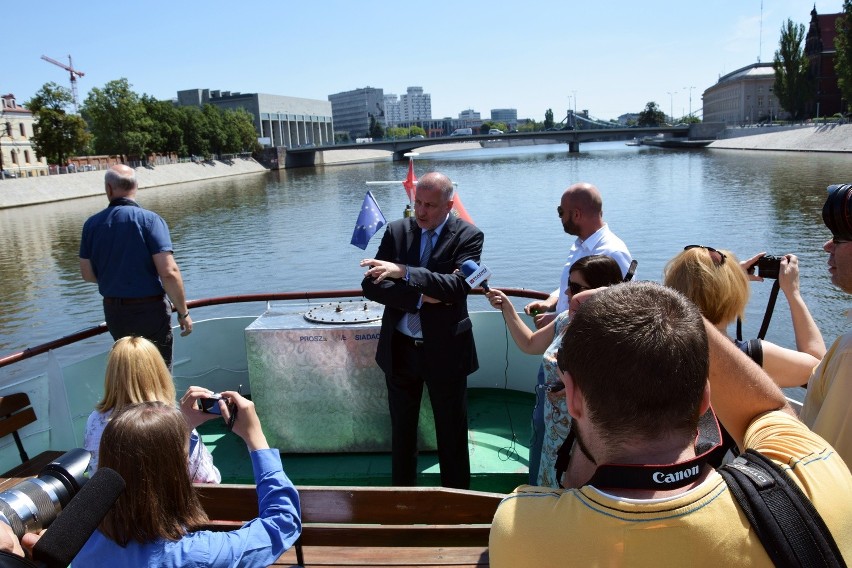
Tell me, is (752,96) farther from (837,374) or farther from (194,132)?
(837,374)

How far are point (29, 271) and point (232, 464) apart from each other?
778 inches

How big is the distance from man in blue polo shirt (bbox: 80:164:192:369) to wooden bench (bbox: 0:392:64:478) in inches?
25.3

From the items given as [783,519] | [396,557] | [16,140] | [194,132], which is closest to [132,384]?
[396,557]

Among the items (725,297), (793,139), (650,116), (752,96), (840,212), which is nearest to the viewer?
(840,212)

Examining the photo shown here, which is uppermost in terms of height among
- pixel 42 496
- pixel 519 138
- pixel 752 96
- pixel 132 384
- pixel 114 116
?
pixel 752 96

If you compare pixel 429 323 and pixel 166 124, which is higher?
pixel 166 124

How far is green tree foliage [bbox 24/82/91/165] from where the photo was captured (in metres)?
55.8

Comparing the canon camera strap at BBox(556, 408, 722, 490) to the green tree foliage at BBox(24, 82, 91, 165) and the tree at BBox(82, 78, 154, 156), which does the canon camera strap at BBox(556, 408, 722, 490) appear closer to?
the green tree foliage at BBox(24, 82, 91, 165)

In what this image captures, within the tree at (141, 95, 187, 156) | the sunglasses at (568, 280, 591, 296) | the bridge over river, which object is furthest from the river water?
the bridge over river

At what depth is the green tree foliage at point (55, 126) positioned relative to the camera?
55844 mm

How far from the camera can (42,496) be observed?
54.4 inches

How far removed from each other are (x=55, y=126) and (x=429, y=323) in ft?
205

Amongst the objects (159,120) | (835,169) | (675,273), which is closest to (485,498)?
(675,273)

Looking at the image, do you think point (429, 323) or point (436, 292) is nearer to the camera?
point (436, 292)
